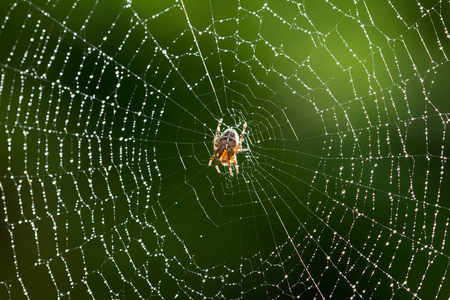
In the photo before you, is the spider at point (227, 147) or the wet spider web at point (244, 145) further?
the wet spider web at point (244, 145)

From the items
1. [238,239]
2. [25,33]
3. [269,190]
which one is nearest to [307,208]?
[269,190]

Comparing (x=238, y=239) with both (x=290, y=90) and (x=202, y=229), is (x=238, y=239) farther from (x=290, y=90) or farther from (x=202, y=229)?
(x=290, y=90)

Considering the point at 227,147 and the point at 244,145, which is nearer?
the point at 227,147

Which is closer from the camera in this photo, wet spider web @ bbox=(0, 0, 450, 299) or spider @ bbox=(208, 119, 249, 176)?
spider @ bbox=(208, 119, 249, 176)
